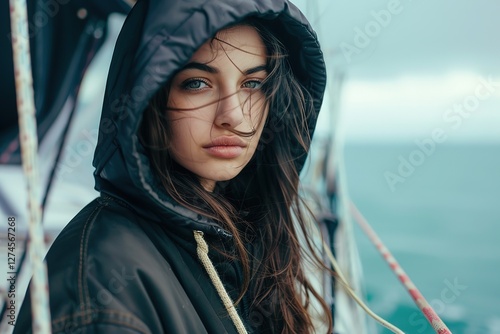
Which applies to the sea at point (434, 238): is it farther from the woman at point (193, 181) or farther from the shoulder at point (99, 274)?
the shoulder at point (99, 274)

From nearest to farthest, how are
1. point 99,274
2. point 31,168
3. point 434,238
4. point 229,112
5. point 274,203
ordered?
point 31,168
point 99,274
point 229,112
point 274,203
point 434,238

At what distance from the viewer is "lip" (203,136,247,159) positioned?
96 centimetres

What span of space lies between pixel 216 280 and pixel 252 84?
38 centimetres

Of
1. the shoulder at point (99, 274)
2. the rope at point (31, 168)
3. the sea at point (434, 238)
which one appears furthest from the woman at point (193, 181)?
the sea at point (434, 238)

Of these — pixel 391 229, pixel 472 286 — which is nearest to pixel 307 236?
pixel 472 286

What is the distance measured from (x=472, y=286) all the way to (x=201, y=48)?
651cm

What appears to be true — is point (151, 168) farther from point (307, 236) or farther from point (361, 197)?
point (361, 197)

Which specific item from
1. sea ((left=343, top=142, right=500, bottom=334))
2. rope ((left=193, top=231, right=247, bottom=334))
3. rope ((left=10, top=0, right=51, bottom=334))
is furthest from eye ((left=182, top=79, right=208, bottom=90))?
sea ((left=343, top=142, right=500, bottom=334))

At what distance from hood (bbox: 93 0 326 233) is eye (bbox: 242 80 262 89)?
0.40 ft

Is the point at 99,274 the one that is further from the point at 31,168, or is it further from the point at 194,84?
the point at 194,84

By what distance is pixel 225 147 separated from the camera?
0.97 m

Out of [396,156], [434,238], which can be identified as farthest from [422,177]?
[396,156]

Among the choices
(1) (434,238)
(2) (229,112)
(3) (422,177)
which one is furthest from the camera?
(3) (422,177)

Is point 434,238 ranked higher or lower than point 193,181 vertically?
lower
